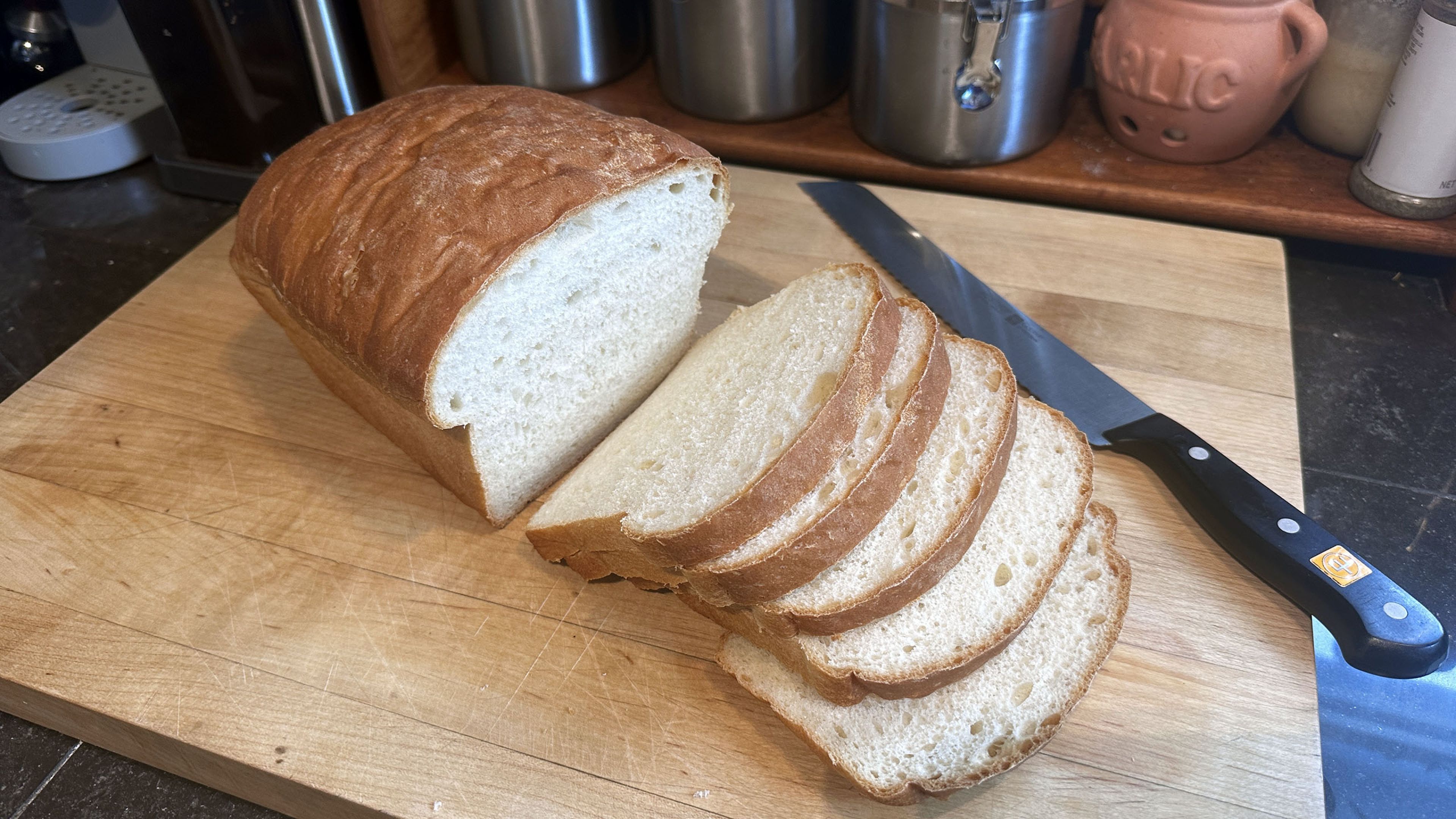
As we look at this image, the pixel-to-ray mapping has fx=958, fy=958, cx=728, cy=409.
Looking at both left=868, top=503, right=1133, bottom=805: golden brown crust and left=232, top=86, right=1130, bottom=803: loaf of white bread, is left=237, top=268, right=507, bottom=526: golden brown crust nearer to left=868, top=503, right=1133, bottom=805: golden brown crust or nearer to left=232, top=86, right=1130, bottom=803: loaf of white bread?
left=232, top=86, right=1130, bottom=803: loaf of white bread

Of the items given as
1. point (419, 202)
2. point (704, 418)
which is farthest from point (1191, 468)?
point (419, 202)

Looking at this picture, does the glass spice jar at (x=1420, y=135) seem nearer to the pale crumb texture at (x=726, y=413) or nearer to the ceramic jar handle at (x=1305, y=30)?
the ceramic jar handle at (x=1305, y=30)

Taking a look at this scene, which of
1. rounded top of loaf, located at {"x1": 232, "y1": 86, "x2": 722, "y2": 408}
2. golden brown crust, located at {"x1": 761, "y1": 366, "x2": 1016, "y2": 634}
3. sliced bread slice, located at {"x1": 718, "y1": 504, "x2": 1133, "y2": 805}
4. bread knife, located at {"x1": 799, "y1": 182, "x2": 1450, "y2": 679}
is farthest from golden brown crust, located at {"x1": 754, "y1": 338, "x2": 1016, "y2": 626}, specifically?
rounded top of loaf, located at {"x1": 232, "y1": 86, "x2": 722, "y2": 408}

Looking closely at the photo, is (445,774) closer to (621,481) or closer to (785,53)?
(621,481)

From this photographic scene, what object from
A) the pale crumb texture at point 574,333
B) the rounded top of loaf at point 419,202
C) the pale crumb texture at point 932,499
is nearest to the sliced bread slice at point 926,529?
the pale crumb texture at point 932,499

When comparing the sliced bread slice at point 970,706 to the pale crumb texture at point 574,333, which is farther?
the pale crumb texture at point 574,333

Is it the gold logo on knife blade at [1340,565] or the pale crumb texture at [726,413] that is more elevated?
the pale crumb texture at [726,413]
